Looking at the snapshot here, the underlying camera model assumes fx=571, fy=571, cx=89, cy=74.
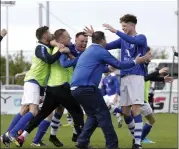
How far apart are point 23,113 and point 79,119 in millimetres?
1102

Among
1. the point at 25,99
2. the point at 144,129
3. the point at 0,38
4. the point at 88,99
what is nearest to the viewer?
the point at 88,99

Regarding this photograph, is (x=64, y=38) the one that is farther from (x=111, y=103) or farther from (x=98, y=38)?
(x=111, y=103)

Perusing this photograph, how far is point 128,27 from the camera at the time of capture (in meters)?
10.1

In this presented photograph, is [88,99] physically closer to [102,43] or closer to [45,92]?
[102,43]

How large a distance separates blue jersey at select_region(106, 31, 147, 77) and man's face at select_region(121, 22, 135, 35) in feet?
0.58

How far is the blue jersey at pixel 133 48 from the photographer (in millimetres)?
9891

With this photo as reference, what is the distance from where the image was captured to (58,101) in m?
10.5

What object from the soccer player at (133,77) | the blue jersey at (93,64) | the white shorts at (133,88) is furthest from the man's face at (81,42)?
the blue jersey at (93,64)

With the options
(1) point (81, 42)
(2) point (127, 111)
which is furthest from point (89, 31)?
(2) point (127, 111)

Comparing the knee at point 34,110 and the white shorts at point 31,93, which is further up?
the white shorts at point 31,93

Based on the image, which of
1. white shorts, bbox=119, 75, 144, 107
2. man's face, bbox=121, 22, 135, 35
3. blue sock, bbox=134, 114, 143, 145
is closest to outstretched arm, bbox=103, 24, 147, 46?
man's face, bbox=121, 22, 135, 35

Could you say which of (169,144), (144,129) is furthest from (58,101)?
(169,144)

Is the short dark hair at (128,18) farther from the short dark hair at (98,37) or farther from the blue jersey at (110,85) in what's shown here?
the blue jersey at (110,85)

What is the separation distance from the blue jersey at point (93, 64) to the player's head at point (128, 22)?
1063 millimetres
